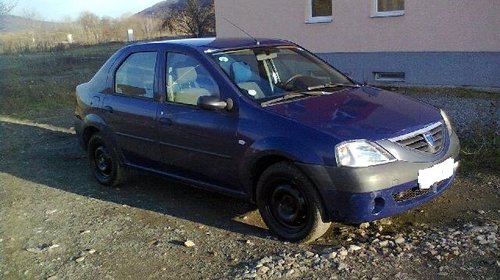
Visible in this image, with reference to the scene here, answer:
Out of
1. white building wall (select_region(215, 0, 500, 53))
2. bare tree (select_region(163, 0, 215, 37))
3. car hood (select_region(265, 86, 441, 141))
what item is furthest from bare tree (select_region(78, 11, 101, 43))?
car hood (select_region(265, 86, 441, 141))

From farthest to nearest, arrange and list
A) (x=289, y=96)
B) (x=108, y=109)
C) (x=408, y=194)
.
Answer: (x=108, y=109)
(x=289, y=96)
(x=408, y=194)

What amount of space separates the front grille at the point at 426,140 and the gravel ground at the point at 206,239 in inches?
→ 26.6

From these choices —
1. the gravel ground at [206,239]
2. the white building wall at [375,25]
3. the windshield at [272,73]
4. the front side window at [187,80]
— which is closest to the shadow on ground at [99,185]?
the gravel ground at [206,239]

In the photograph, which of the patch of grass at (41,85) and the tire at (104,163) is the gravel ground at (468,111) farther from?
the patch of grass at (41,85)

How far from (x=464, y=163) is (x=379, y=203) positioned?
2355 millimetres

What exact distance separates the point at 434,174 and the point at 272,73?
1730 millimetres

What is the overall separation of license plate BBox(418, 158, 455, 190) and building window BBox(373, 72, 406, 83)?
779 centimetres

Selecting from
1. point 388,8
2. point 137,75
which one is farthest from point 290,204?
point 388,8

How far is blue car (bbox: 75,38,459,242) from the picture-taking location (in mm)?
3758

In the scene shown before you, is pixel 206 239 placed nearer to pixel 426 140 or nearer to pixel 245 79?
pixel 245 79

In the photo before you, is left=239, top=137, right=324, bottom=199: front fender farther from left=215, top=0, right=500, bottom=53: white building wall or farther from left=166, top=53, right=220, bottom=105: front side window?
left=215, top=0, right=500, bottom=53: white building wall

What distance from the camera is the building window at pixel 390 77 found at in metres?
11.6

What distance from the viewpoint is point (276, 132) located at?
Answer: 398 cm

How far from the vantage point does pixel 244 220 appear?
470 cm
